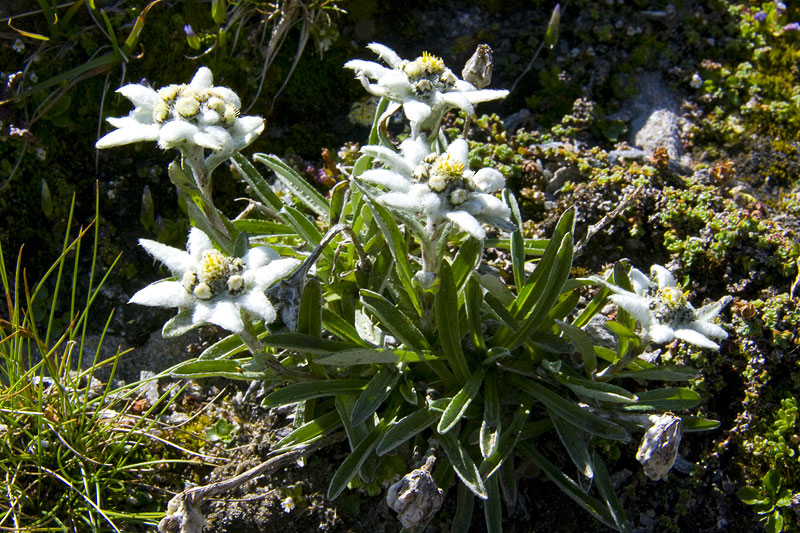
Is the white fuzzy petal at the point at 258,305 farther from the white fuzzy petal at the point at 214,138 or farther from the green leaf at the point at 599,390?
the green leaf at the point at 599,390

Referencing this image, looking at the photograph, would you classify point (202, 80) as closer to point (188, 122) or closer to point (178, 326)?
point (188, 122)

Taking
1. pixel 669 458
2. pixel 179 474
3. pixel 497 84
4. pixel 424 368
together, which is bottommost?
pixel 179 474

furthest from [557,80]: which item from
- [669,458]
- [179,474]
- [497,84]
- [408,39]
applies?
[179,474]

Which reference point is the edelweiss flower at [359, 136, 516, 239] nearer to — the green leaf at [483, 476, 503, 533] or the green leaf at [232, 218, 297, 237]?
the green leaf at [232, 218, 297, 237]

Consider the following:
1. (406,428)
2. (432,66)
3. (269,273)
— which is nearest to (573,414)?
(406,428)

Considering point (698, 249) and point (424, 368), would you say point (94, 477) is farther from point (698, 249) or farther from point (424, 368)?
point (698, 249)

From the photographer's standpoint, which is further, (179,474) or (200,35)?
(200,35)
